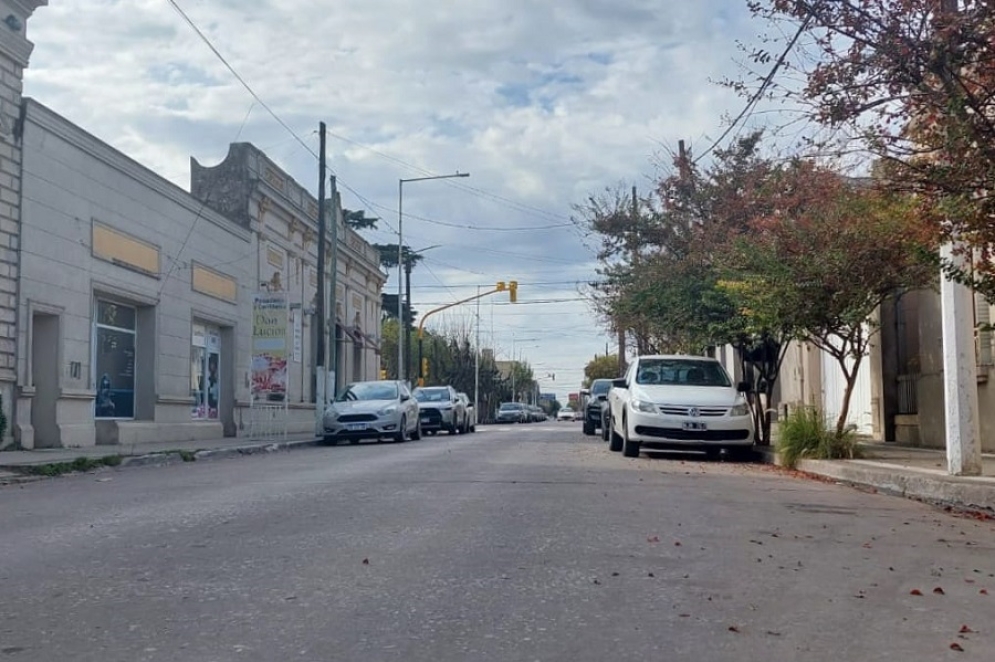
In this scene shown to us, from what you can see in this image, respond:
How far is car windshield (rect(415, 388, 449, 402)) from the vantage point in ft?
108

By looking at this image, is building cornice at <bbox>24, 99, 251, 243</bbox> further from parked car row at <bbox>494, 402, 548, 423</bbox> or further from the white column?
parked car row at <bbox>494, 402, 548, 423</bbox>

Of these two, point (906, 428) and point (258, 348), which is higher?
point (258, 348)

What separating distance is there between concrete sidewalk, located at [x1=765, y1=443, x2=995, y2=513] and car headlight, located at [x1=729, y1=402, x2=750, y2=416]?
1.66 meters

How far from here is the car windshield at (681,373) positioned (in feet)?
59.1

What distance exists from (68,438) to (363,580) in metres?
15.7

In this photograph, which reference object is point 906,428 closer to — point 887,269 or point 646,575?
point 887,269

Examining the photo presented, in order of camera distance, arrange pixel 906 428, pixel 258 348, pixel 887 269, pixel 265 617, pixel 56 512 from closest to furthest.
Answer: pixel 265 617 < pixel 56 512 < pixel 887 269 < pixel 906 428 < pixel 258 348

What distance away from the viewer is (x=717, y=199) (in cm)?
2553

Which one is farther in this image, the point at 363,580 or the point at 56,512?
the point at 56,512

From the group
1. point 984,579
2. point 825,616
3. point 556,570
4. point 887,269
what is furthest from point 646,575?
point 887,269

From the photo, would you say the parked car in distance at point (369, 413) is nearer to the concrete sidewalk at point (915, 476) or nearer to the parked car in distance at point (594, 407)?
the parked car in distance at point (594, 407)

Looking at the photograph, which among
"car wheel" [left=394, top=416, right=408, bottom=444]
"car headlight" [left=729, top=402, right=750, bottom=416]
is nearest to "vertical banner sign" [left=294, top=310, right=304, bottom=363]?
"car wheel" [left=394, top=416, right=408, bottom=444]

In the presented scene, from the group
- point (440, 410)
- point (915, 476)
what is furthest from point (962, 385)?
point (440, 410)

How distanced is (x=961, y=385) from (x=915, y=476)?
3.48 ft
